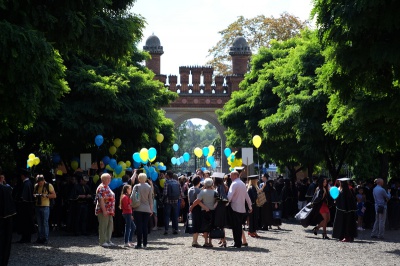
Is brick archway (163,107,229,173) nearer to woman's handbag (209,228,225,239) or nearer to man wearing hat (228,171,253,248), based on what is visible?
man wearing hat (228,171,253,248)

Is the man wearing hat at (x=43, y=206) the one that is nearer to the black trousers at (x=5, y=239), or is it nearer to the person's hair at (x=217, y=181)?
the person's hair at (x=217, y=181)

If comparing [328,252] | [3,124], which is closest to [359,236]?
[328,252]

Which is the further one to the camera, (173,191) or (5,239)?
(173,191)

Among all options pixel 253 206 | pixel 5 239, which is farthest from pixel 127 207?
pixel 5 239

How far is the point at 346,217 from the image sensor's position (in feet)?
66.9

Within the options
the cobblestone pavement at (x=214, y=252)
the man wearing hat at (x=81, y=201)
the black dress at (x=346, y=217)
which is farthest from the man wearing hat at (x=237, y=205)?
the man wearing hat at (x=81, y=201)

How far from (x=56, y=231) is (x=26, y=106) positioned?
10.5 m

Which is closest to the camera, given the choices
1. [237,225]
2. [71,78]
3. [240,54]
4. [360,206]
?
[237,225]

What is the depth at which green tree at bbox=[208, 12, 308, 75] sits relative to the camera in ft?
186

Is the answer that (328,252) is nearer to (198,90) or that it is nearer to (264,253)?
(264,253)

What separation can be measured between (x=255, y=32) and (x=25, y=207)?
40468 mm

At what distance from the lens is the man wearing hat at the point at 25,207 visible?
19.2 m

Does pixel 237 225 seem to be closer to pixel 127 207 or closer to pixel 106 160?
pixel 127 207

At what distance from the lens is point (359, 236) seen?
22.6 metres
